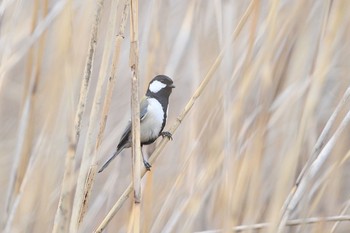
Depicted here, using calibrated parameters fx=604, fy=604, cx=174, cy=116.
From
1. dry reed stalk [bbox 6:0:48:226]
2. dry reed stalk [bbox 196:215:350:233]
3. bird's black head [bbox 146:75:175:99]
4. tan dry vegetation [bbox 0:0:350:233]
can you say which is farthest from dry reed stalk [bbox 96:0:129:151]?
bird's black head [bbox 146:75:175:99]

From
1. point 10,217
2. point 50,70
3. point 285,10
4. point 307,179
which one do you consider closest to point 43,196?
point 10,217

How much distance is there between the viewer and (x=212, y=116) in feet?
3.83

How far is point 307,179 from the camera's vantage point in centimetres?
100

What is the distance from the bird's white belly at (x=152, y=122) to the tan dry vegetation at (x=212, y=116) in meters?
0.14

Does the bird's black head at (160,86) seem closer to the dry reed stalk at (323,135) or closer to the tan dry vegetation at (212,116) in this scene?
the tan dry vegetation at (212,116)

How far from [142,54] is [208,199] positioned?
0.40 metres

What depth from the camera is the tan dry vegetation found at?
3.35ft

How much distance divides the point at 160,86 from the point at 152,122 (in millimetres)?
94

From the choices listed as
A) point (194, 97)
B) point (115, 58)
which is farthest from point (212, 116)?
point (115, 58)

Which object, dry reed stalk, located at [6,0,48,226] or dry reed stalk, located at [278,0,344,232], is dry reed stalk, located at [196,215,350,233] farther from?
dry reed stalk, located at [6,0,48,226]

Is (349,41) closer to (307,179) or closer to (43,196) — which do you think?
(307,179)

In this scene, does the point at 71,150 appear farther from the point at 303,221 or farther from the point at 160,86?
the point at 160,86

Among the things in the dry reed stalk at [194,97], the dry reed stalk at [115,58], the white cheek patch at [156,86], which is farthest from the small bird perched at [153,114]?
the dry reed stalk at [115,58]

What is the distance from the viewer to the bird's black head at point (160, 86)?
4.59ft
